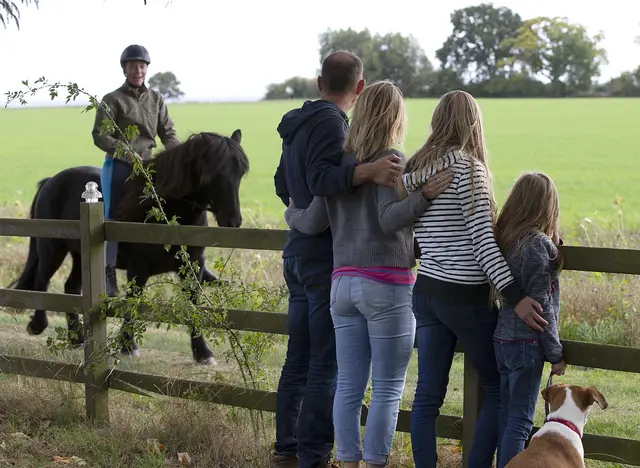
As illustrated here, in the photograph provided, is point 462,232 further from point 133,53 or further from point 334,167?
point 133,53

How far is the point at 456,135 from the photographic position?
355 centimetres

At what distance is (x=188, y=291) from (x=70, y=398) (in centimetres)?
114

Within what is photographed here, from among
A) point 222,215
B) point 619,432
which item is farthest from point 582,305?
point 222,215

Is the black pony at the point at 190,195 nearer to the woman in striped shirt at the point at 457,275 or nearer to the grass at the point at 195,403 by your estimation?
the grass at the point at 195,403

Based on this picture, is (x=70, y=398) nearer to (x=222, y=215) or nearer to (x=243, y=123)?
(x=222, y=215)

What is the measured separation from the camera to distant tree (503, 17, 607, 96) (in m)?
75.6

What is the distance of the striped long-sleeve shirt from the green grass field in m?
13.5

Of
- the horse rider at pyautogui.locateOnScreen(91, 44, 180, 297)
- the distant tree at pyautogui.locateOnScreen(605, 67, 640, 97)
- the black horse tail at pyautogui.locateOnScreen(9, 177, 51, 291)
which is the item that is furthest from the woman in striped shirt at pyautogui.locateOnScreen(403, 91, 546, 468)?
the distant tree at pyautogui.locateOnScreen(605, 67, 640, 97)

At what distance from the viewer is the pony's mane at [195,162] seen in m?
6.95

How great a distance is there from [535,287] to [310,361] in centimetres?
113

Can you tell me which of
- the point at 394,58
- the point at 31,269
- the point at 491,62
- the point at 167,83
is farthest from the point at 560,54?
the point at 31,269

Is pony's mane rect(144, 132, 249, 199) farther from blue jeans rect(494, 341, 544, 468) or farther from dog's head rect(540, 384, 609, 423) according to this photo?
dog's head rect(540, 384, 609, 423)

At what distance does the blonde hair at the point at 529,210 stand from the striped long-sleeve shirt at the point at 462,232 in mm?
99

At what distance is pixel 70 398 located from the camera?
17.1 ft
